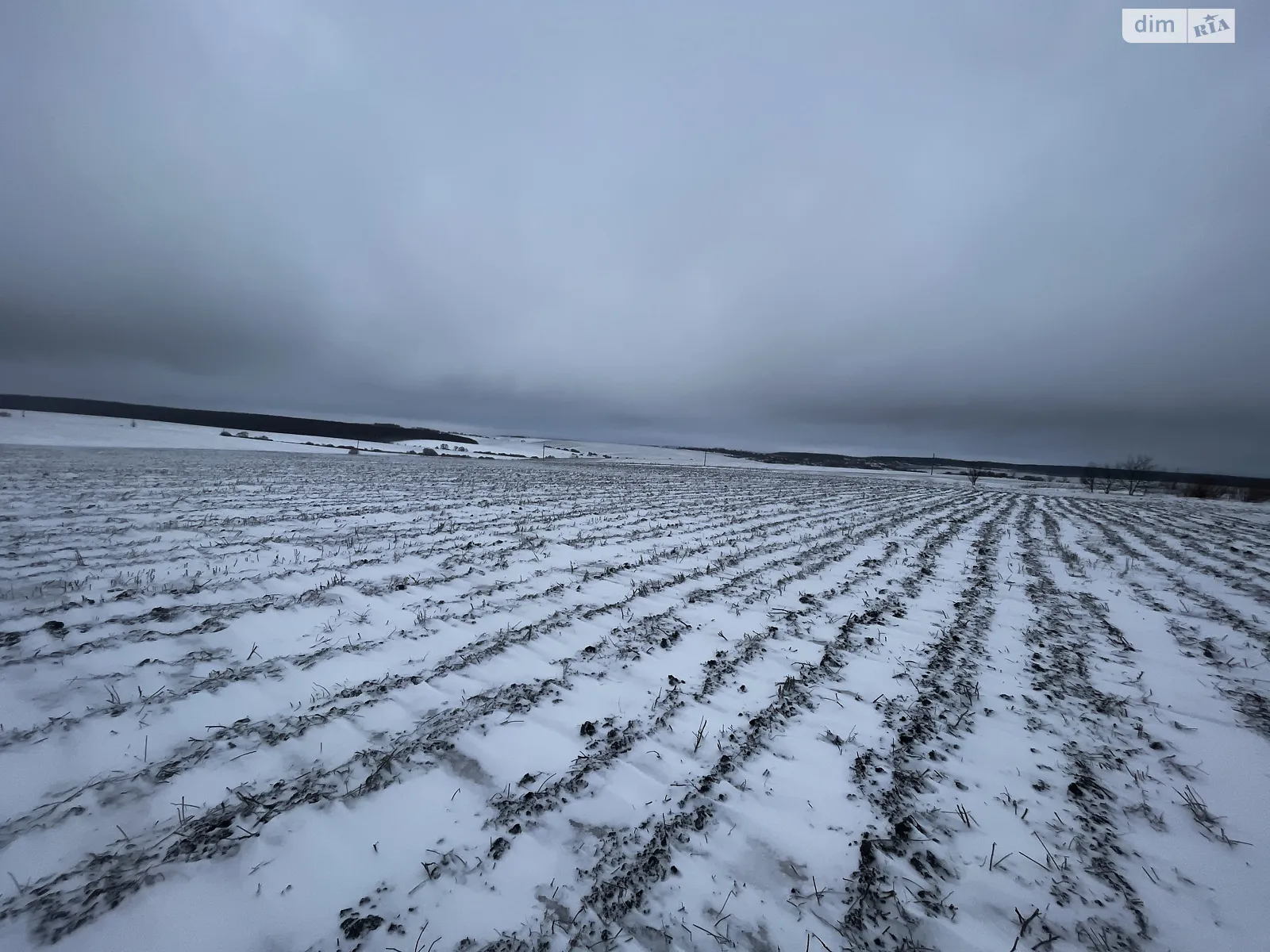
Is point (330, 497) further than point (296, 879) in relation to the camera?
Yes

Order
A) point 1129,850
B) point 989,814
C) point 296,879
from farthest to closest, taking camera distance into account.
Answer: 1. point 989,814
2. point 1129,850
3. point 296,879

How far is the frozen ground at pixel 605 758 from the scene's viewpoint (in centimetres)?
213

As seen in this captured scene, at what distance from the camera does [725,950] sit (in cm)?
203

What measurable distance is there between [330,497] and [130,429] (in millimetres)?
50137

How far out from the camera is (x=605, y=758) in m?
3.18

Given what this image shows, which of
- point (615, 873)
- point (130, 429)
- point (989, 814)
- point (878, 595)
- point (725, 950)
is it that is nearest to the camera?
point (725, 950)

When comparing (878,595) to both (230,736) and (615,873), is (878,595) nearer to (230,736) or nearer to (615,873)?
(615,873)

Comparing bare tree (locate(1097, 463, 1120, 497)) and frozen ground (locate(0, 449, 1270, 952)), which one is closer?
frozen ground (locate(0, 449, 1270, 952))

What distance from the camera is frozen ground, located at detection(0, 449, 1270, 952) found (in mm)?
Result: 2133

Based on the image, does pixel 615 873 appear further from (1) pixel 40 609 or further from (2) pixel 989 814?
(1) pixel 40 609

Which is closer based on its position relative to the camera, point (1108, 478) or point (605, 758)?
point (605, 758)

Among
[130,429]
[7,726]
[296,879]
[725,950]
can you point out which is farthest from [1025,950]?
[130,429]

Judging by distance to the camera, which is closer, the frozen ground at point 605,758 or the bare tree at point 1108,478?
the frozen ground at point 605,758

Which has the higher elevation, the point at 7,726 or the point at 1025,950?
the point at 7,726
